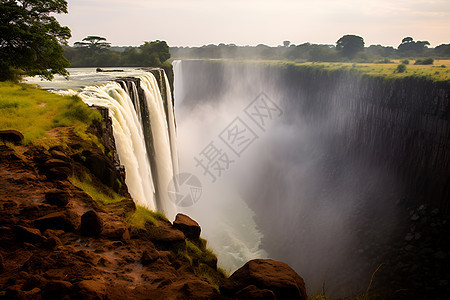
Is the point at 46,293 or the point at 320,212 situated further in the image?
the point at 320,212

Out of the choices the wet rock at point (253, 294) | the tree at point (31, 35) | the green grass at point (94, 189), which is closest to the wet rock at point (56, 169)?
the green grass at point (94, 189)

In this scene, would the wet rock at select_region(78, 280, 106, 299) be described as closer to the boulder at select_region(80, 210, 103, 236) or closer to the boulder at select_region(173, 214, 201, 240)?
the boulder at select_region(80, 210, 103, 236)

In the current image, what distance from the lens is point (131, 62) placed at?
1641 inches

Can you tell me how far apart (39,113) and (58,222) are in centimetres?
588

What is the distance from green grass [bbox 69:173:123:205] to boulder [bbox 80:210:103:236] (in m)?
1.52

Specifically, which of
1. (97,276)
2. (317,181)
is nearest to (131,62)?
(317,181)

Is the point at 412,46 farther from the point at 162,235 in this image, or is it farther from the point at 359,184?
the point at 162,235

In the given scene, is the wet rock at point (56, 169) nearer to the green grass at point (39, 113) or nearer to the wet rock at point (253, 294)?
the green grass at point (39, 113)

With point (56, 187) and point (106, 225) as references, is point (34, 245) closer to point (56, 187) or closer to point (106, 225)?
point (106, 225)

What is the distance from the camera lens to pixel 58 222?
197 inches

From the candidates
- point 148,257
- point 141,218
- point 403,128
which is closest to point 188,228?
point 141,218

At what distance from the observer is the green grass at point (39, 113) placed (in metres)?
8.11

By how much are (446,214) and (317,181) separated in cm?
1447

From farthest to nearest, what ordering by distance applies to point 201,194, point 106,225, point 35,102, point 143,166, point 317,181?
point 201,194 → point 317,181 → point 143,166 → point 35,102 → point 106,225
